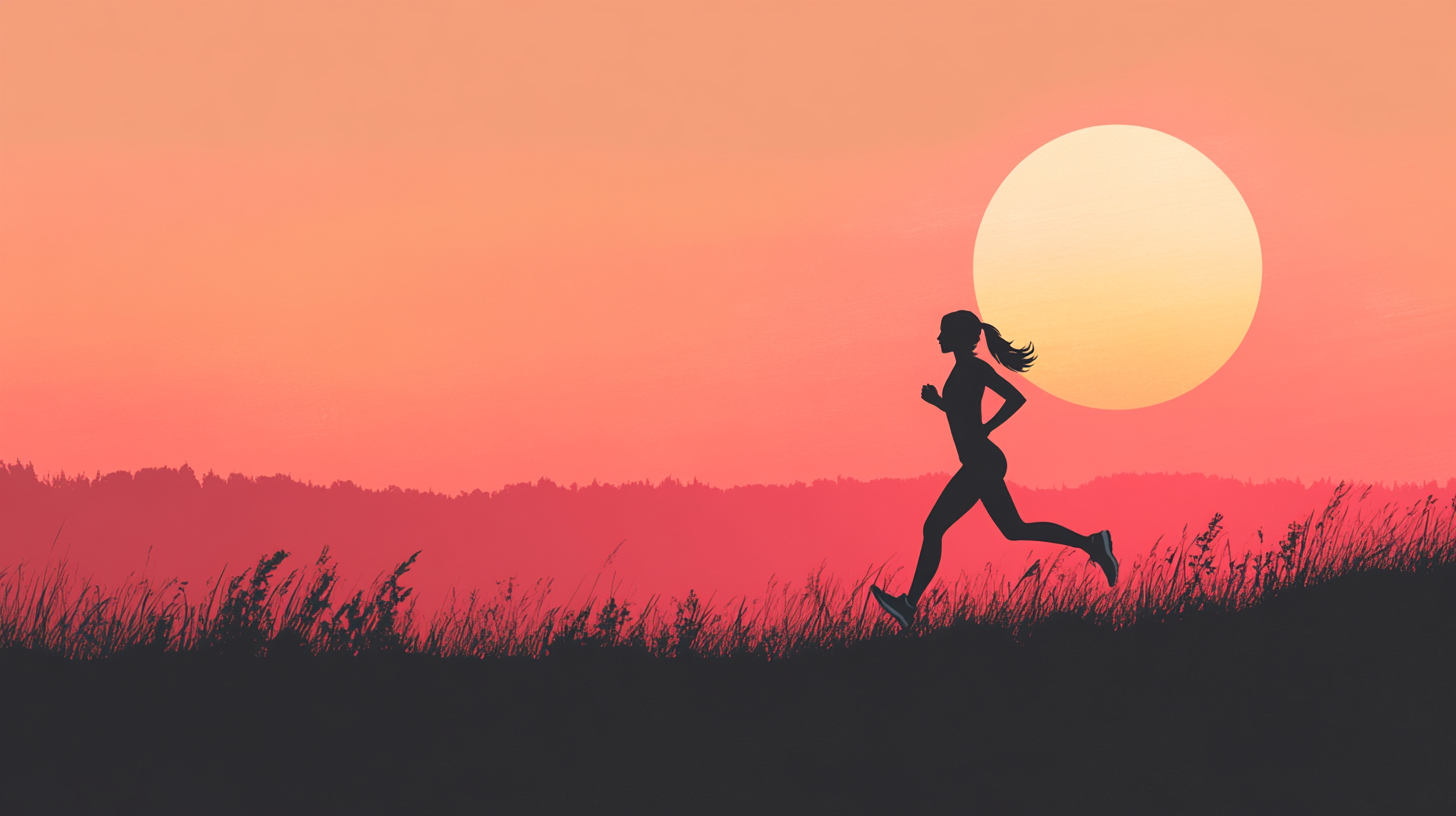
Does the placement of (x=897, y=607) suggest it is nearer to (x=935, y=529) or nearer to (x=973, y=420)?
(x=935, y=529)

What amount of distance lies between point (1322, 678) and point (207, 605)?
695cm

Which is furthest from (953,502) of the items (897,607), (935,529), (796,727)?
(796,727)

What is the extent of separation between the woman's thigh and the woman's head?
0.86 meters

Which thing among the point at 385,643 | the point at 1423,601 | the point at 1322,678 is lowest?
the point at 385,643

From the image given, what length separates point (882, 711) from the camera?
6754 millimetres

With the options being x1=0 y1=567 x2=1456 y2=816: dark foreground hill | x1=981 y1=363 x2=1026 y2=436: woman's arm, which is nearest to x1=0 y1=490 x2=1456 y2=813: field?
x1=0 y1=567 x2=1456 y2=816: dark foreground hill

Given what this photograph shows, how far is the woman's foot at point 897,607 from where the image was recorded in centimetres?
793

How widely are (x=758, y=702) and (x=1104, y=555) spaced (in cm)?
283

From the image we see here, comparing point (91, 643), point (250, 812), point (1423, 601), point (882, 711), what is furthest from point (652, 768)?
point (1423, 601)

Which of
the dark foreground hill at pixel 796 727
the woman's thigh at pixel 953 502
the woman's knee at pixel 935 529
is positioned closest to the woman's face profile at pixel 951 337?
the woman's thigh at pixel 953 502

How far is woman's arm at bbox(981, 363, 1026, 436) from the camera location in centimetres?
788

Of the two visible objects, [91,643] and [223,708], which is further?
[91,643]

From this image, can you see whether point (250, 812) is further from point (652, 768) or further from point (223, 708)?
point (652, 768)

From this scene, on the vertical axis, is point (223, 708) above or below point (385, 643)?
below
